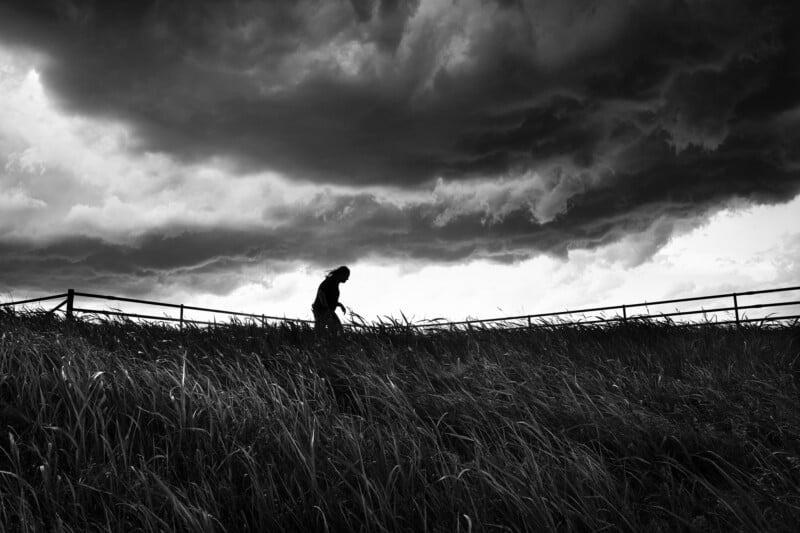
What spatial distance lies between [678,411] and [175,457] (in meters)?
4.04

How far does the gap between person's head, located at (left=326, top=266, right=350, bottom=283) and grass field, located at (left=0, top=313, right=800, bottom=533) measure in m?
3.82

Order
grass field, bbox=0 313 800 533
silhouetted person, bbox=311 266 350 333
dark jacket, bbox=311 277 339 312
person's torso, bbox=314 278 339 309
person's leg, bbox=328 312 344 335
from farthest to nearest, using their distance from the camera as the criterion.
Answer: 1. person's torso, bbox=314 278 339 309
2. dark jacket, bbox=311 277 339 312
3. silhouetted person, bbox=311 266 350 333
4. person's leg, bbox=328 312 344 335
5. grass field, bbox=0 313 800 533

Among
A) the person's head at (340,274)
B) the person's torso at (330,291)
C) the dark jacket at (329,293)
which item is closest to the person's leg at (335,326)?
the dark jacket at (329,293)

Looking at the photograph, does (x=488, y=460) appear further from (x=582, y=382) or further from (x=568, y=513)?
(x=582, y=382)

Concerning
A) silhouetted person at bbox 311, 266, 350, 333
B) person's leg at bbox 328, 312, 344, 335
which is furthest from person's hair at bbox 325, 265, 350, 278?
person's leg at bbox 328, 312, 344, 335

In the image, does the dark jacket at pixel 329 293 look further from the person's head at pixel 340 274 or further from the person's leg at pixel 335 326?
the person's leg at pixel 335 326

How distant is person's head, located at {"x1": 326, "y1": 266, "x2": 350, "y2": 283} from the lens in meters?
10.9

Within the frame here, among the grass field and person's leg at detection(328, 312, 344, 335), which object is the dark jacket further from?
the grass field

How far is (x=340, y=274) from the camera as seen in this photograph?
1107cm

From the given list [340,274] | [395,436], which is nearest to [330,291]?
[340,274]

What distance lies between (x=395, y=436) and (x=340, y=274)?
23.4 ft

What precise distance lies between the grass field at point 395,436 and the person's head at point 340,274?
3824 millimetres

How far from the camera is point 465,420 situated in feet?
15.4

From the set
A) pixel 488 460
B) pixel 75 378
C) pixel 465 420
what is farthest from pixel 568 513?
pixel 75 378
